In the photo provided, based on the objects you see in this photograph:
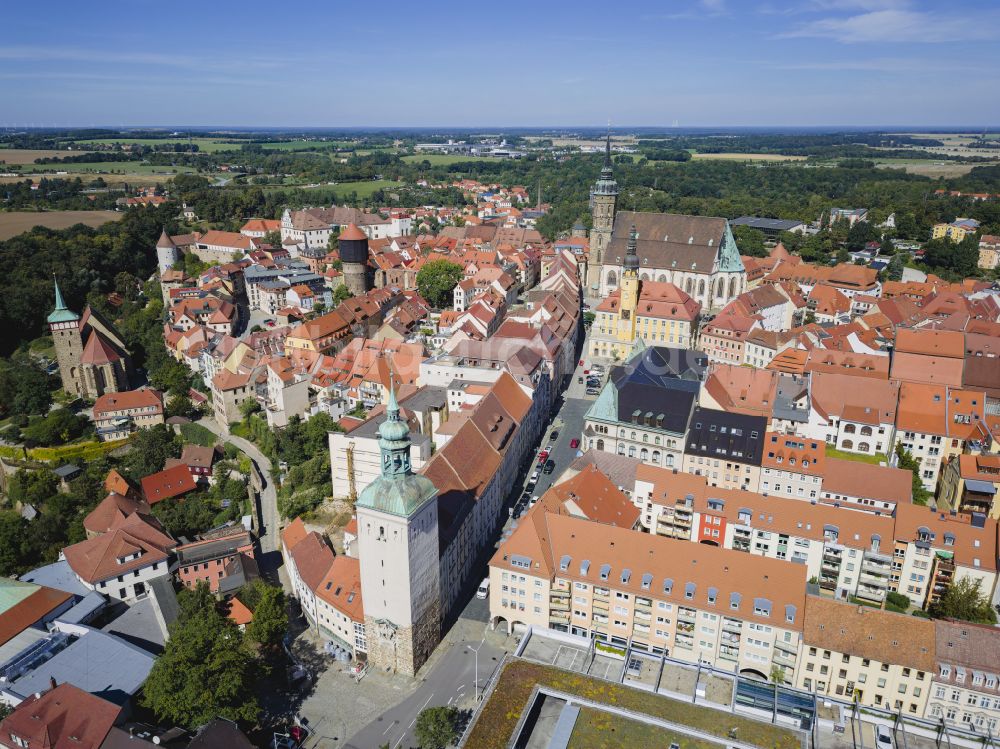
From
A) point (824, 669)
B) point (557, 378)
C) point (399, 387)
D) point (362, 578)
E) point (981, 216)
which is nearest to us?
point (824, 669)

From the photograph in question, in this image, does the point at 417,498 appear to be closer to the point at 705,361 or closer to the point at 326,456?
the point at 326,456

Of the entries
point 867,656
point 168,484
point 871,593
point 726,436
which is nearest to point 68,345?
point 168,484

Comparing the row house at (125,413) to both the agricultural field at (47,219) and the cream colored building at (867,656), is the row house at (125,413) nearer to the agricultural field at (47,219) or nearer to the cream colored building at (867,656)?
the cream colored building at (867,656)

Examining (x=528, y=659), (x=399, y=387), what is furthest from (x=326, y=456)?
(x=528, y=659)

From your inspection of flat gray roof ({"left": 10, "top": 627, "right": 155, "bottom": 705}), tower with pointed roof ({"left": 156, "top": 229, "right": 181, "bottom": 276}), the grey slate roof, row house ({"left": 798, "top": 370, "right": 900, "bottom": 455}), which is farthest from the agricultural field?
row house ({"left": 798, "top": 370, "right": 900, "bottom": 455})

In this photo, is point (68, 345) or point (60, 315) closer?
point (60, 315)

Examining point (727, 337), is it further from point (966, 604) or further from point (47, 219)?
point (47, 219)

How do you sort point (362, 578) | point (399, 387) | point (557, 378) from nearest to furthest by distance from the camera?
point (362, 578), point (399, 387), point (557, 378)

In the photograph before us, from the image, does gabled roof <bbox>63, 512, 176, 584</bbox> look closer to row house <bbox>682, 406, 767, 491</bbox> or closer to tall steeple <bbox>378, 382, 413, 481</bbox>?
tall steeple <bbox>378, 382, 413, 481</bbox>
